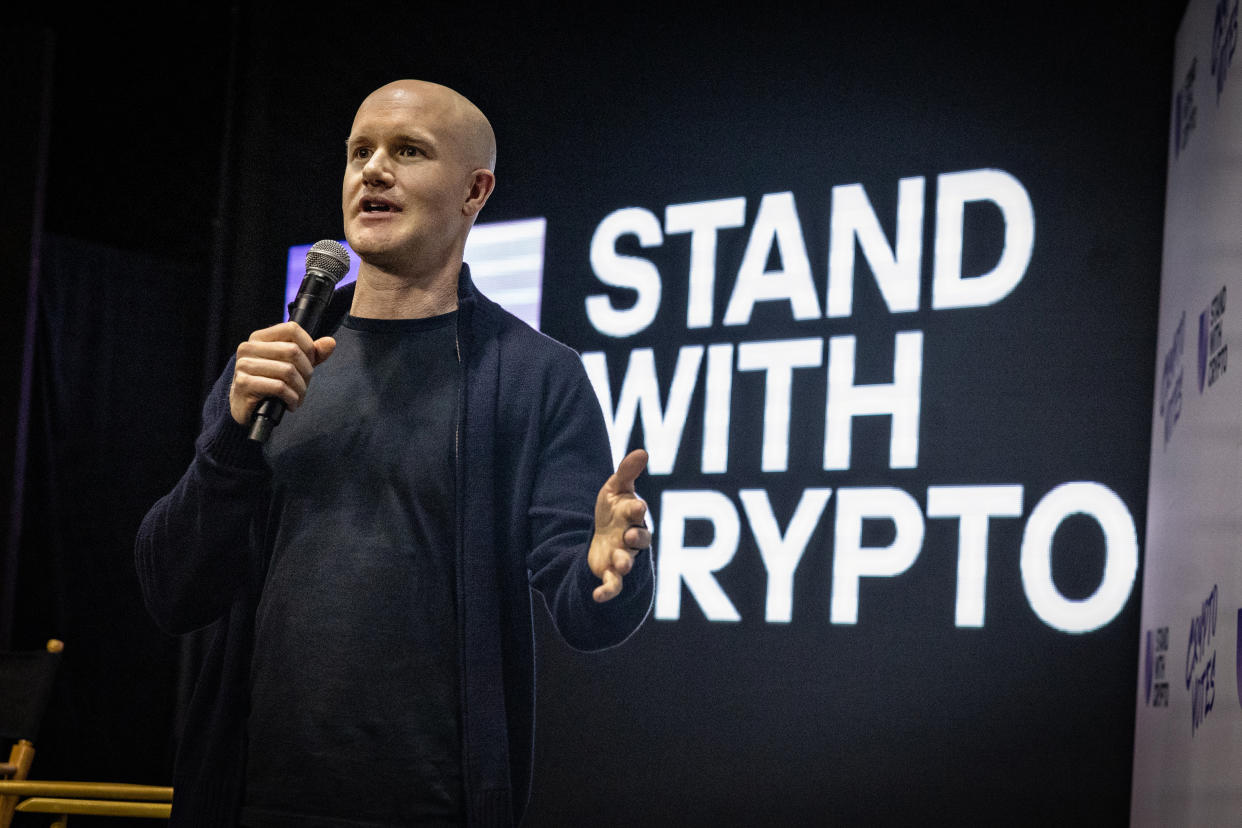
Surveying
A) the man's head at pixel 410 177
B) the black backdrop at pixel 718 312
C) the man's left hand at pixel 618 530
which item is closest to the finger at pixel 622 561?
the man's left hand at pixel 618 530

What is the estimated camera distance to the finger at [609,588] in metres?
1.35

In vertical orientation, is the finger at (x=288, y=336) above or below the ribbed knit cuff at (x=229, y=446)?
above

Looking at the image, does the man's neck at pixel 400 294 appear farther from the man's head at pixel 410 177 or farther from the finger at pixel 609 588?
the finger at pixel 609 588

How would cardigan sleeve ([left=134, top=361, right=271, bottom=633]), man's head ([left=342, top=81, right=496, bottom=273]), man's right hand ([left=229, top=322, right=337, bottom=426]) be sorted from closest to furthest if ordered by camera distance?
man's right hand ([left=229, top=322, right=337, bottom=426]) → cardigan sleeve ([left=134, top=361, right=271, bottom=633]) → man's head ([left=342, top=81, right=496, bottom=273])

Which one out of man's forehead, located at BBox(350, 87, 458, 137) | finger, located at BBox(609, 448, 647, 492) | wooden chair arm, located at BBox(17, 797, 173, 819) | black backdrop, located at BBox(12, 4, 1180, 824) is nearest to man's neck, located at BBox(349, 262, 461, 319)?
man's forehead, located at BBox(350, 87, 458, 137)

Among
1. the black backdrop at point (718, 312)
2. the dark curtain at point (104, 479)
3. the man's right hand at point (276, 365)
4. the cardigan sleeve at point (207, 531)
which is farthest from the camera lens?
the dark curtain at point (104, 479)

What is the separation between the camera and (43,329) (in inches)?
215

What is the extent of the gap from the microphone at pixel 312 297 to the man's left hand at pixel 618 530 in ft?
1.15

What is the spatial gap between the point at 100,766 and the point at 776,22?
3.98m

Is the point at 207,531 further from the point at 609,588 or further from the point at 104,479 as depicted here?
the point at 104,479

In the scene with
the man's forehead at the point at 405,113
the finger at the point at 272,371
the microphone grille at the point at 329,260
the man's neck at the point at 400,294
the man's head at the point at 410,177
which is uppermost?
the man's forehead at the point at 405,113

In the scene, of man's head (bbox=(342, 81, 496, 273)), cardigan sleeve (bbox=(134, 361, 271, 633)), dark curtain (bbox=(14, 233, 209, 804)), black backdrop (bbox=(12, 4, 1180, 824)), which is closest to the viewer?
cardigan sleeve (bbox=(134, 361, 271, 633))

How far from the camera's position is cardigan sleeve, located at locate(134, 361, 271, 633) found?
1.44 m

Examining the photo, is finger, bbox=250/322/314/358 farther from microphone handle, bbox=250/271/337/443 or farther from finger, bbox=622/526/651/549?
finger, bbox=622/526/651/549
